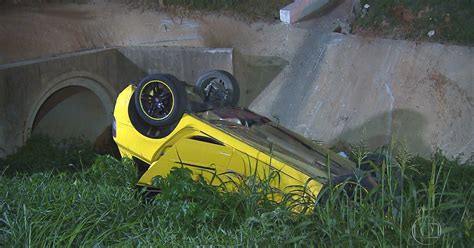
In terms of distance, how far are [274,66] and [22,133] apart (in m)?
4.66

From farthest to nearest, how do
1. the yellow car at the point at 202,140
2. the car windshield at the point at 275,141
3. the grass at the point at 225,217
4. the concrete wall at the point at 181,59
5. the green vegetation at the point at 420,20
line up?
the concrete wall at the point at 181,59 → the green vegetation at the point at 420,20 → the car windshield at the point at 275,141 → the yellow car at the point at 202,140 → the grass at the point at 225,217

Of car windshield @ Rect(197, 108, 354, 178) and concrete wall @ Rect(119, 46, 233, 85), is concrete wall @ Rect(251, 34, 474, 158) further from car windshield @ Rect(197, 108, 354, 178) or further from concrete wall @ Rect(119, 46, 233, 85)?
car windshield @ Rect(197, 108, 354, 178)

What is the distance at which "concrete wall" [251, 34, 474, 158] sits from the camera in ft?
33.1

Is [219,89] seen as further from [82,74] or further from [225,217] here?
[82,74]

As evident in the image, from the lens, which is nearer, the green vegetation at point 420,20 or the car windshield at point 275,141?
the car windshield at point 275,141

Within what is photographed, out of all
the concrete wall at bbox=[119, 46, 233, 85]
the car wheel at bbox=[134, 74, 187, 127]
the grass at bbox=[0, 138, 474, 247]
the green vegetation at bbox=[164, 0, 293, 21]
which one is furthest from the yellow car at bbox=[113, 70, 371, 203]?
the green vegetation at bbox=[164, 0, 293, 21]

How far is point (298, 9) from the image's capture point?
13.2m

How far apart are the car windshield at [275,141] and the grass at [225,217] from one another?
1.17 m

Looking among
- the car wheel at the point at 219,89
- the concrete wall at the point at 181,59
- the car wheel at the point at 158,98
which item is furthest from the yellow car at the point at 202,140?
the concrete wall at the point at 181,59

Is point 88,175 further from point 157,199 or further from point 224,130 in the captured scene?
point 157,199

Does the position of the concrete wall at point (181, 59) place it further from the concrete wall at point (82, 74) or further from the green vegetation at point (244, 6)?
the green vegetation at point (244, 6)

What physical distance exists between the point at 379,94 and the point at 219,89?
4.42m

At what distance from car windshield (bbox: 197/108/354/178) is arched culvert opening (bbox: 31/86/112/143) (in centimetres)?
612

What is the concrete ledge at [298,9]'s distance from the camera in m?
13.0
